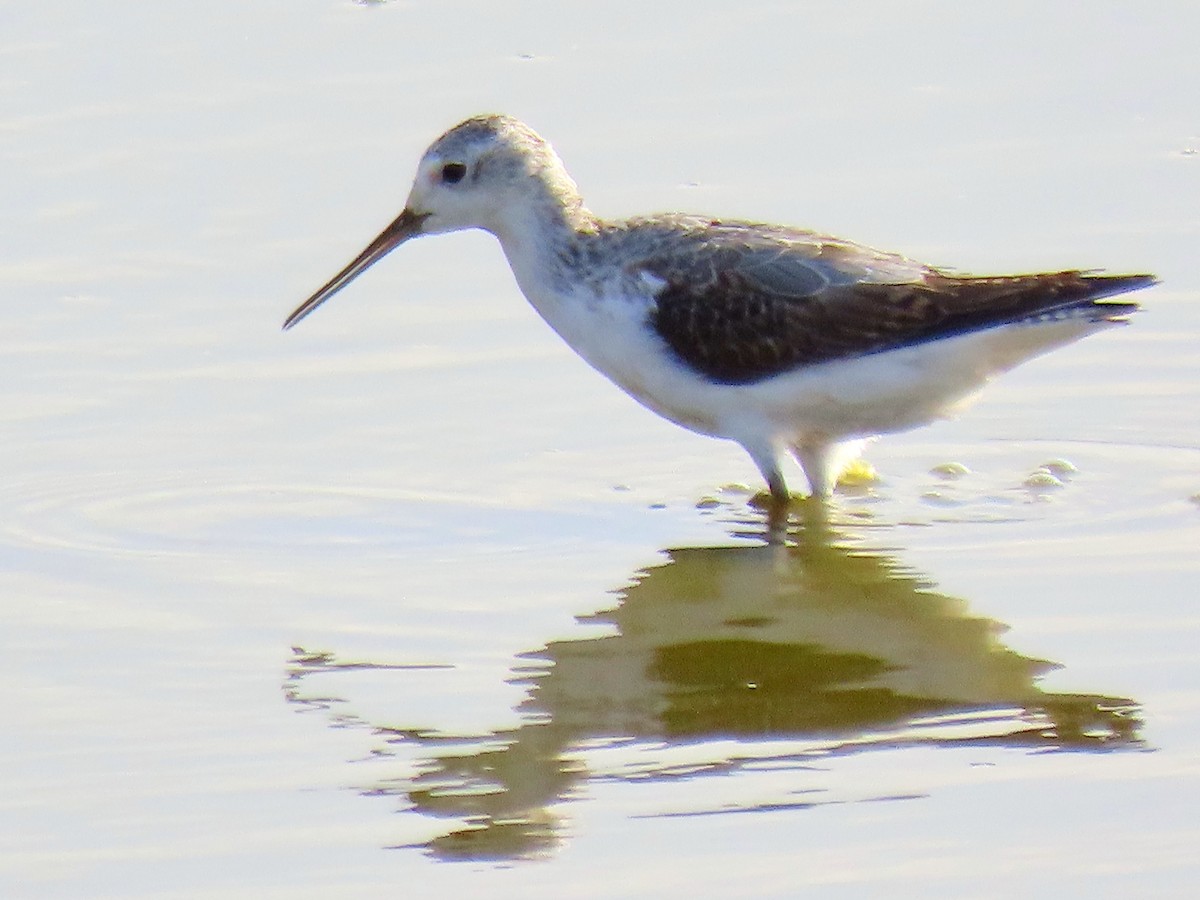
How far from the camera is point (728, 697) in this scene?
20.0ft

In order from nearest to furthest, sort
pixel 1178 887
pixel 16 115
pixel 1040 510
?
pixel 1178 887 → pixel 1040 510 → pixel 16 115

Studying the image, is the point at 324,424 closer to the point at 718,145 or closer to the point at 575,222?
the point at 575,222

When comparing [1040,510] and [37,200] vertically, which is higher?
[37,200]

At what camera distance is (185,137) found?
10078mm

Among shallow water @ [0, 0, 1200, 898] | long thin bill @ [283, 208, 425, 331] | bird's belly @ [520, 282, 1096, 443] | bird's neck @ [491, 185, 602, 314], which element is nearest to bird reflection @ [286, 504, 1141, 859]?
shallow water @ [0, 0, 1200, 898]

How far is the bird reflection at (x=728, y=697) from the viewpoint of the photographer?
5543 millimetres

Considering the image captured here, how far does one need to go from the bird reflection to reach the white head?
1543 millimetres

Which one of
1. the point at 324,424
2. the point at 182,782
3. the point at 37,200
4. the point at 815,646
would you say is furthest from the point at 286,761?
the point at 37,200

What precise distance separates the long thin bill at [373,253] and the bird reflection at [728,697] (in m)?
1.75

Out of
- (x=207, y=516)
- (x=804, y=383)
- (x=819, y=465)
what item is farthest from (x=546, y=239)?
(x=207, y=516)

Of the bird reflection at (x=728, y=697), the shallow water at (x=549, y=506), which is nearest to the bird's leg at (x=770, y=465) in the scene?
the shallow water at (x=549, y=506)

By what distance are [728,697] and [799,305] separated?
2101 mm

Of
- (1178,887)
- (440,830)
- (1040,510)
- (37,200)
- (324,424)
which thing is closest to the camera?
(1178,887)

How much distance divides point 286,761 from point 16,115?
5.36 m
